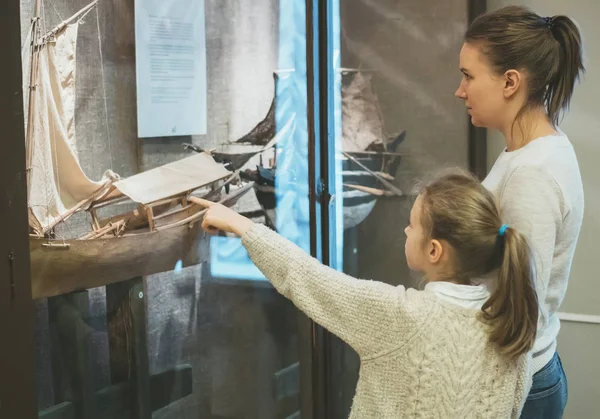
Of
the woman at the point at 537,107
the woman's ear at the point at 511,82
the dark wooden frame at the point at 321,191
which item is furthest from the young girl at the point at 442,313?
the dark wooden frame at the point at 321,191

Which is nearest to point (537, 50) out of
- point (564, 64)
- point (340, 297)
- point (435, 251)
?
point (564, 64)

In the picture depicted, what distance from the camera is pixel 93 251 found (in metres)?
1.70

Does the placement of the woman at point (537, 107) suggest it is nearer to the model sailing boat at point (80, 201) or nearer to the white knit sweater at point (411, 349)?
the white knit sweater at point (411, 349)

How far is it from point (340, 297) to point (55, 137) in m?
0.67

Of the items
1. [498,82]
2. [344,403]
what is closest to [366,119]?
[344,403]

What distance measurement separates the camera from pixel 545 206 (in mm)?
1332

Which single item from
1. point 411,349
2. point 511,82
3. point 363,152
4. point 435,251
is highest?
point 511,82

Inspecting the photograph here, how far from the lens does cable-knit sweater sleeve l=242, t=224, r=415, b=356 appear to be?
4.18ft

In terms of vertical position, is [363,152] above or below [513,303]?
above

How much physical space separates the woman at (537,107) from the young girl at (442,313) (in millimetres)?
105

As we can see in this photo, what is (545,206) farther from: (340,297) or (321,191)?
(321,191)

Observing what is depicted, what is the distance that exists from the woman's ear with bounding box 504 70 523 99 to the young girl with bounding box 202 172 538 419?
21 cm

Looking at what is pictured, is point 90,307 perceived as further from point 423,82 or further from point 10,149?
point 423,82

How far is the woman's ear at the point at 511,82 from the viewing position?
57.0 inches
